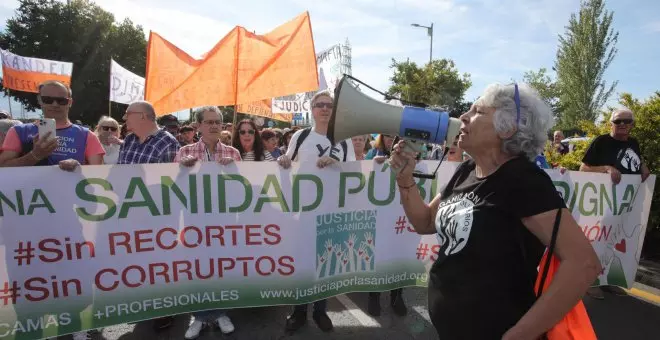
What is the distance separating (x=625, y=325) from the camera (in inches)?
120

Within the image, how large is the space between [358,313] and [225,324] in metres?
1.07

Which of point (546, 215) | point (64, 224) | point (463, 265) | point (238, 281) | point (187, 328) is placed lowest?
point (187, 328)

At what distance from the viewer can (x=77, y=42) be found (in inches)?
1136

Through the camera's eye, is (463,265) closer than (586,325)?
No

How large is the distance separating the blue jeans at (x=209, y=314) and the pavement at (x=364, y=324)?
10 centimetres

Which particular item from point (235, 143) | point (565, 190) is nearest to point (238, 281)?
point (235, 143)

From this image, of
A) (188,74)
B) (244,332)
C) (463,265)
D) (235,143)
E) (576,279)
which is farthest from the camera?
(188,74)

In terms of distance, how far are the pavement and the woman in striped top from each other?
5.28 ft

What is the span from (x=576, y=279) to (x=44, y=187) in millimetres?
2783

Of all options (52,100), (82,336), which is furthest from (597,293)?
(52,100)

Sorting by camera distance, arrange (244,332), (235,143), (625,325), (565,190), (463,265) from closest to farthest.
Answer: (463,265) < (244,332) < (625,325) < (565,190) < (235,143)

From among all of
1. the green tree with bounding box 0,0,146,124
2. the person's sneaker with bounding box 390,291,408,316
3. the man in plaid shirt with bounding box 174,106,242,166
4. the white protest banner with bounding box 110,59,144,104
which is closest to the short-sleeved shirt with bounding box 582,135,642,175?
the person's sneaker with bounding box 390,291,408,316

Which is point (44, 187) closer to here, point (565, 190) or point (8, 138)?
point (8, 138)

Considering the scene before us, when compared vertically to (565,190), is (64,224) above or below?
below
